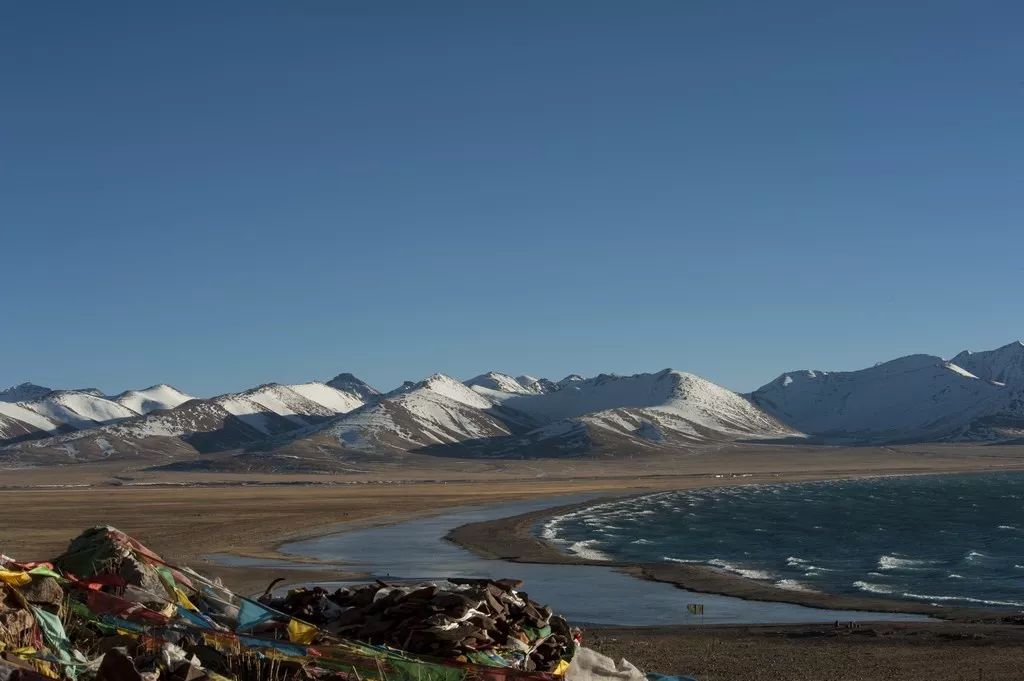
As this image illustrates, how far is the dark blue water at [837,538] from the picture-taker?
35.9m

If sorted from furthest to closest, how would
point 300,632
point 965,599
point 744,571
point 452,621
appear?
point 744,571, point 965,599, point 452,621, point 300,632

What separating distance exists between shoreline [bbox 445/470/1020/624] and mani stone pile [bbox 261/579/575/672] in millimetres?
19475

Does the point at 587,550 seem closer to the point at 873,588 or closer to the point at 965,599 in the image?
the point at 873,588

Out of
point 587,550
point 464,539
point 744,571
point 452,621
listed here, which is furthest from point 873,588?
point 452,621

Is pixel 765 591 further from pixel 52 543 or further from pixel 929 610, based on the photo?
pixel 52 543

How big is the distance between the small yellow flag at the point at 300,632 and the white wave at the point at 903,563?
116 feet

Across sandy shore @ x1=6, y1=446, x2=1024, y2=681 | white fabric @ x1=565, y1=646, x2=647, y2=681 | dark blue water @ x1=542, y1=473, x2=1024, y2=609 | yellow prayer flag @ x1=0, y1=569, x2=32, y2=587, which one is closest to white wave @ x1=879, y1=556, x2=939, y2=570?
dark blue water @ x1=542, y1=473, x2=1024, y2=609

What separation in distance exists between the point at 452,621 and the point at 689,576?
28697 mm

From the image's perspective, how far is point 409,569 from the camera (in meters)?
39.3

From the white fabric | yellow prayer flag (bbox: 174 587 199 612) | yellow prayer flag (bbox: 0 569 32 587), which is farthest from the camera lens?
yellow prayer flag (bbox: 174 587 199 612)

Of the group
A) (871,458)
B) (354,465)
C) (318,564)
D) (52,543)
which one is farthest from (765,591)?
(871,458)

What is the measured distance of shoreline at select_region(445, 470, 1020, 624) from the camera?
28739 mm

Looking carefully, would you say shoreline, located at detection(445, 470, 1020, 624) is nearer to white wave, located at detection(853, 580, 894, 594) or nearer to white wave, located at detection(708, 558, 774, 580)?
white wave, located at detection(708, 558, 774, 580)

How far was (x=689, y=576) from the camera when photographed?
122ft
